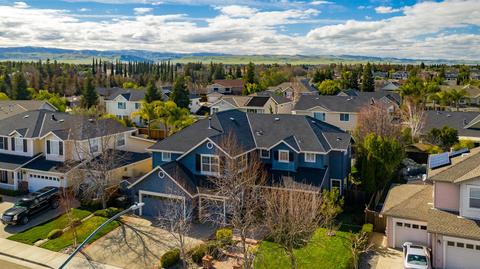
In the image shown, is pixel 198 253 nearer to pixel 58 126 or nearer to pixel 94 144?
pixel 94 144

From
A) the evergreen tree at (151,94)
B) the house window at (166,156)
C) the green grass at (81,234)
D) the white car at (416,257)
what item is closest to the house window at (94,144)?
the house window at (166,156)

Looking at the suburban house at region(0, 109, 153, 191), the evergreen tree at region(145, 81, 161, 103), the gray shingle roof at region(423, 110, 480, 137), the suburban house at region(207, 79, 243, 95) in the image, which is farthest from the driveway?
the suburban house at region(207, 79, 243, 95)

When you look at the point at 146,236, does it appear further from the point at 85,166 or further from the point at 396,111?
the point at 396,111

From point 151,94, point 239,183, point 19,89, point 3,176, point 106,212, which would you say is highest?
point 19,89

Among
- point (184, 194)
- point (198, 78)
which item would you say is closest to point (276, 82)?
point (198, 78)

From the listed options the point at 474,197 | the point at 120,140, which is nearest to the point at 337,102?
the point at 120,140

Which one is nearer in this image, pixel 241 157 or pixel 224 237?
pixel 224 237

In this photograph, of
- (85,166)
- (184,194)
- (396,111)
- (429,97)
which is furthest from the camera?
(429,97)
